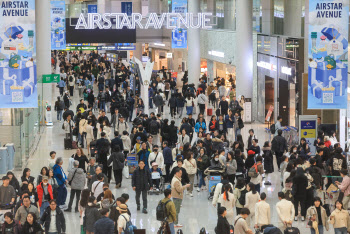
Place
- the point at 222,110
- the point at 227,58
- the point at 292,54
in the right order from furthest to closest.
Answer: the point at 227,58, the point at 222,110, the point at 292,54

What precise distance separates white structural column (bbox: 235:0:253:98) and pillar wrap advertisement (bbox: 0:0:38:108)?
13301 mm

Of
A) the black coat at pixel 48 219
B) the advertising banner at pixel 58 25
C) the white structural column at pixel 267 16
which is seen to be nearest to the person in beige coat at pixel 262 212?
the black coat at pixel 48 219

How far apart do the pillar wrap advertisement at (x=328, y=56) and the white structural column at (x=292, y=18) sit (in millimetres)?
9515

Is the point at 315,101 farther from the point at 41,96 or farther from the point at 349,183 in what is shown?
the point at 41,96

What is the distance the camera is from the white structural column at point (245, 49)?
114 feet

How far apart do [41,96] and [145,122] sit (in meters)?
7.98

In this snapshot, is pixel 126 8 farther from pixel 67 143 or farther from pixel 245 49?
pixel 67 143

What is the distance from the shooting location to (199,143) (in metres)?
20.9

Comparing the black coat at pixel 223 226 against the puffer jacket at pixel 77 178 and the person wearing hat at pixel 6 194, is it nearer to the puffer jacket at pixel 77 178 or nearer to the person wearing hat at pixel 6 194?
the person wearing hat at pixel 6 194

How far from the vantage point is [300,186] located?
54.7 ft

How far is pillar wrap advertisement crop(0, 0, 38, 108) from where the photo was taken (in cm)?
2284

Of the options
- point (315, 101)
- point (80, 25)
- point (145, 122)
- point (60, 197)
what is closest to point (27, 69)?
point (145, 122)

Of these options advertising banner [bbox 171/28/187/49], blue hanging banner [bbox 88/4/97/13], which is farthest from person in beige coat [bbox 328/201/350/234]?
blue hanging banner [bbox 88/4/97/13]

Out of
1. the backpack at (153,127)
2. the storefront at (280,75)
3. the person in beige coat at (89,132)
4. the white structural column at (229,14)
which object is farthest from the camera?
the white structural column at (229,14)
